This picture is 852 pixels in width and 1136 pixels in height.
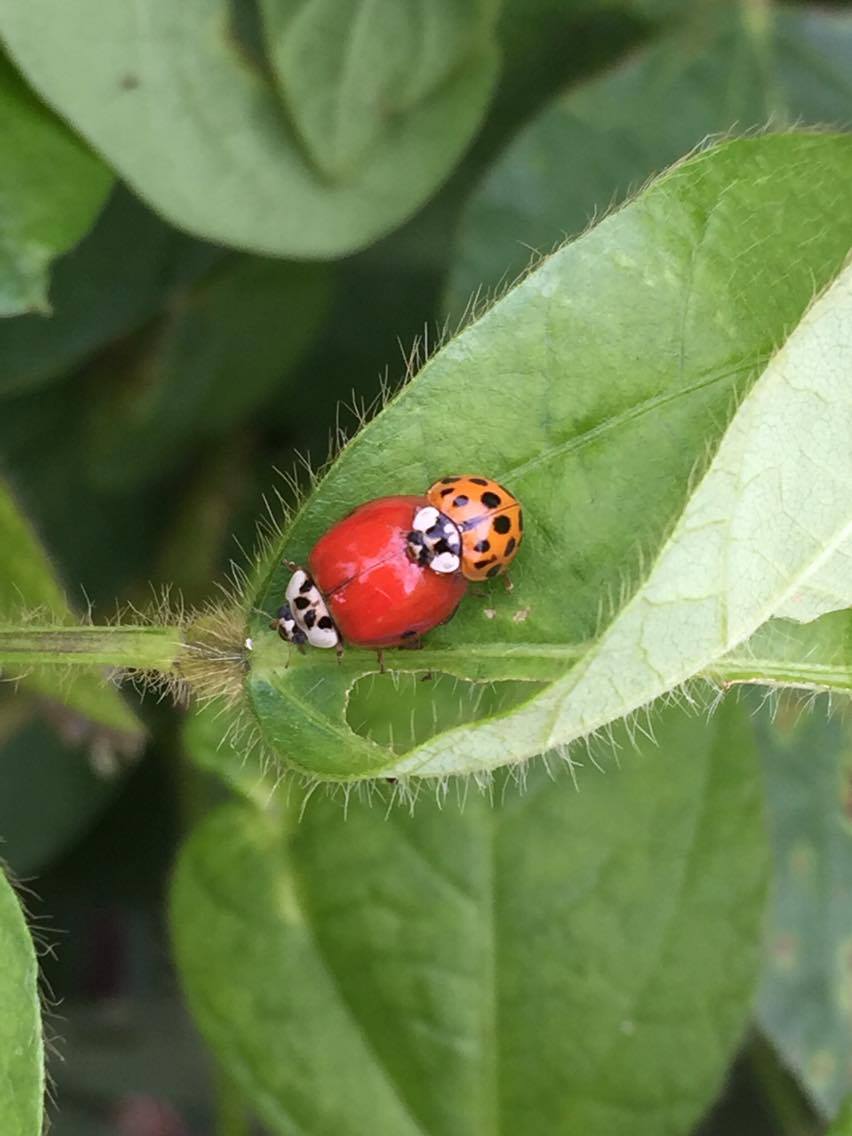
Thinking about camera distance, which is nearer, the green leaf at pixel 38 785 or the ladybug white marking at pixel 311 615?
the ladybug white marking at pixel 311 615

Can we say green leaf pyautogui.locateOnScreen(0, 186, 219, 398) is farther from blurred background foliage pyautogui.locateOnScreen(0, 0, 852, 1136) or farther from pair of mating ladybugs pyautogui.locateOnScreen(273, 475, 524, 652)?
pair of mating ladybugs pyautogui.locateOnScreen(273, 475, 524, 652)

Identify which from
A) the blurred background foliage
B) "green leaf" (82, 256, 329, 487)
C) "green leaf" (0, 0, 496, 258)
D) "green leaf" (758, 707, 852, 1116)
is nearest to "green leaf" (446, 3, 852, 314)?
the blurred background foliage

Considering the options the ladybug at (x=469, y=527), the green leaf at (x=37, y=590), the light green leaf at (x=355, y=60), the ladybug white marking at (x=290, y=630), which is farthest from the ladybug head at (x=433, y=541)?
the light green leaf at (x=355, y=60)

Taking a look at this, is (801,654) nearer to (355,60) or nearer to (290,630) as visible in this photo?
(290,630)

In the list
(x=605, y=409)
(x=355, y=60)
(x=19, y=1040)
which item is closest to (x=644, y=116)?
(x=355, y=60)

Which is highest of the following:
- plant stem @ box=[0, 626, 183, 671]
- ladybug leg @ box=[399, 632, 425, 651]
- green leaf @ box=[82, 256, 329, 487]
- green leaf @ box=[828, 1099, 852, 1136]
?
plant stem @ box=[0, 626, 183, 671]

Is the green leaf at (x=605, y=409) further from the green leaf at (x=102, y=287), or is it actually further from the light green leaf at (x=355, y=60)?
the green leaf at (x=102, y=287)

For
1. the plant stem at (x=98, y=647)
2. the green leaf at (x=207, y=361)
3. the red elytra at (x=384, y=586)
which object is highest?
the plant stem at (x=98, y=647)
